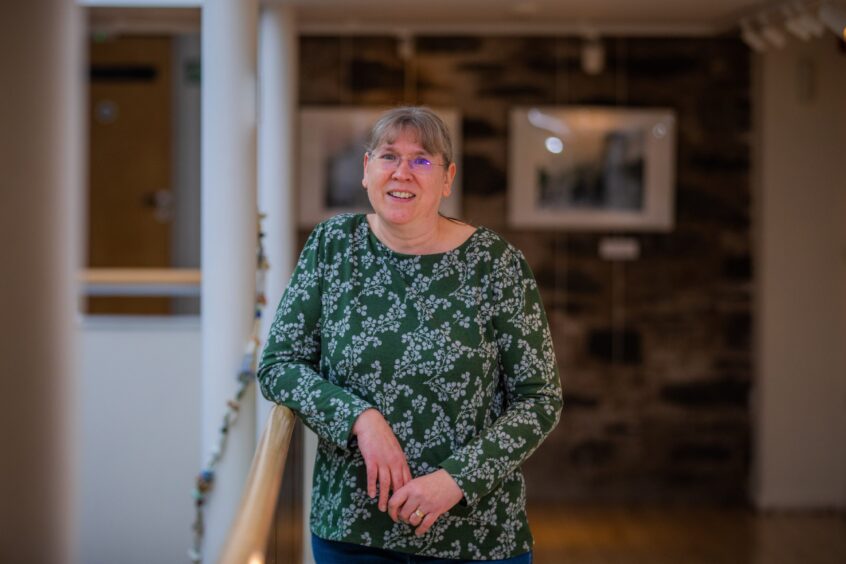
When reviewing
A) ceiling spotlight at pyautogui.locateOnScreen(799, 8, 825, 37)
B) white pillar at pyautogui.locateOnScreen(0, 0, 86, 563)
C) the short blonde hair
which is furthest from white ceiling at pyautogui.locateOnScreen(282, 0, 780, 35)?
white pillar at pyautogui.locateOnScreen(0, 0, 86, 563)

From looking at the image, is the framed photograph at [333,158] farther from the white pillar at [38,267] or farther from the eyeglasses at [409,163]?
the white pillar at [38,267]

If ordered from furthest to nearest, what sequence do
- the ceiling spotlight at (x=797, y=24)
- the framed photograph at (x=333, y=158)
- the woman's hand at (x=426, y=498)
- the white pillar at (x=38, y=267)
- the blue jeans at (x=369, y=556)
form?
the framed photograph at (x=333, y=158) → the ceiling spotlight at (x=797, y=24) → the blue jeans at (x=369, y=556) → the woman's hand at (x=426, y=498) → the white pillar at (x=38, y=267)

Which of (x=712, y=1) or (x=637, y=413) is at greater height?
(x=712, y=1)

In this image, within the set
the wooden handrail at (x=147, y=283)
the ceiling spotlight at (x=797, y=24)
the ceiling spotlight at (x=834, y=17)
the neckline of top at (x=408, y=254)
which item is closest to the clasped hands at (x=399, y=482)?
the neckline of top at (x=408, y=254)

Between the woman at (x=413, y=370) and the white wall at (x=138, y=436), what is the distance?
2818 millimetres

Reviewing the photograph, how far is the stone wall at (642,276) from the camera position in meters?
6.64

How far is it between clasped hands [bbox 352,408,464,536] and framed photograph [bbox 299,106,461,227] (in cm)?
466

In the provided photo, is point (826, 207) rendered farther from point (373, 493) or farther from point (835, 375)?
point (373, 493)

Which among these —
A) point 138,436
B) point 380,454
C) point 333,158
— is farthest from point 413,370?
point 333,158

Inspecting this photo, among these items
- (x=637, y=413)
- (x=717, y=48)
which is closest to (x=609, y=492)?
(x=637, y=413)

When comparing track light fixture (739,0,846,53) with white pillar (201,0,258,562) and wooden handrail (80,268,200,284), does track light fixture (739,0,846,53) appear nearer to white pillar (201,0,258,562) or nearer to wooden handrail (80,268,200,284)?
white pillar (201,0,258,562)

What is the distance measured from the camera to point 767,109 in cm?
658

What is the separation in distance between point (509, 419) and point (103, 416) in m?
3.20

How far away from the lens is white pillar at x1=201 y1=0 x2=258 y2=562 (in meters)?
4.00
